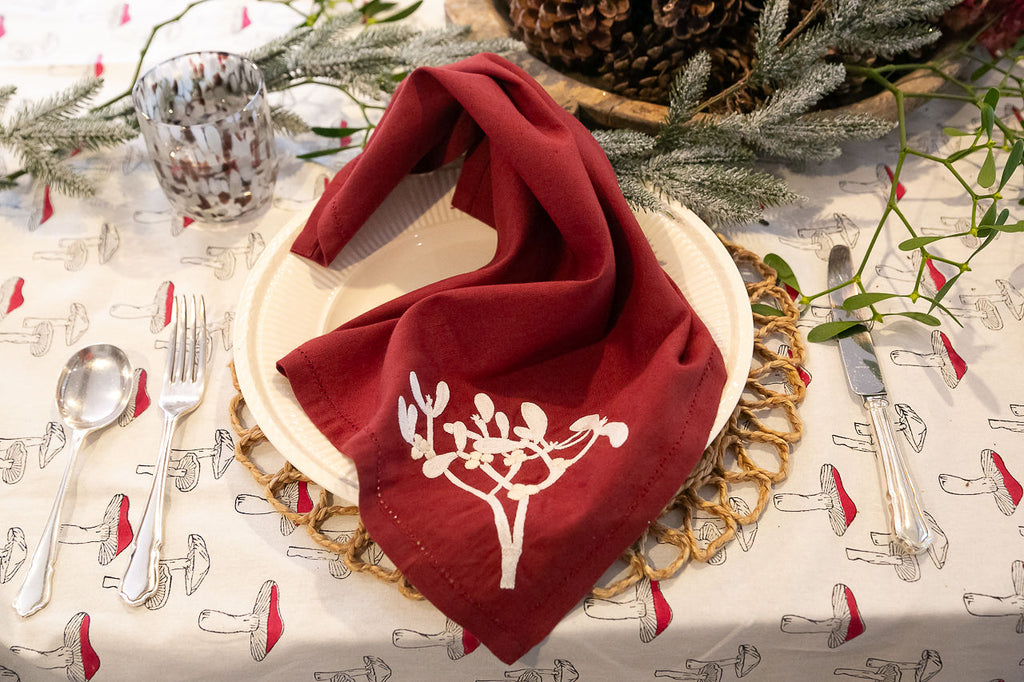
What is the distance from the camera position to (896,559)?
20.9 inches

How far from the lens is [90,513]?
570 mm

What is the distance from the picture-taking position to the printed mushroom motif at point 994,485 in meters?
0.56

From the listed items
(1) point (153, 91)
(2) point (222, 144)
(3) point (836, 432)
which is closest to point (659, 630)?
(3) point (836, 432)

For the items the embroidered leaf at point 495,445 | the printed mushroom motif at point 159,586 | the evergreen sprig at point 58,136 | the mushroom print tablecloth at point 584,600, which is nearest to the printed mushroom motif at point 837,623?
the mushroom print tablecloth at point 584,600

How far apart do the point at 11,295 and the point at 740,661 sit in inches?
29.8

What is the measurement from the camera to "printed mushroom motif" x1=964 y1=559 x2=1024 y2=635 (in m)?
0.51

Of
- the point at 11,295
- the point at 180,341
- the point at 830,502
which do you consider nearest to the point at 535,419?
the point at 830,502

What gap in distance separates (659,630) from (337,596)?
0.23m

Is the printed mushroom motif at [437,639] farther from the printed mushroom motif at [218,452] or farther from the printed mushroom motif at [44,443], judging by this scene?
the printed mushroom motif at [44,443]

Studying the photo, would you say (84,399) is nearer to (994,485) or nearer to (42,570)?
(42,570)

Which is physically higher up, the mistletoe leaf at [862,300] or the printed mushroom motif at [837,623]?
the mistletoe leaf at [862,300]

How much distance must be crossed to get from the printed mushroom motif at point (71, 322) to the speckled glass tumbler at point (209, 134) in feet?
0.47

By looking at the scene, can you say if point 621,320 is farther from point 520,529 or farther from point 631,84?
point 631,84

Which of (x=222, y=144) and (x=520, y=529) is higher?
(x=222, y=144)
